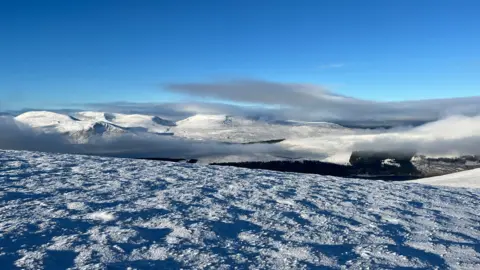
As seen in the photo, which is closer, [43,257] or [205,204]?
[43,257]

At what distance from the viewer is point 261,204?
1011 cm

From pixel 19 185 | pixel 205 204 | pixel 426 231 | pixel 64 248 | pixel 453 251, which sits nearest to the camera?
pixel 64 248

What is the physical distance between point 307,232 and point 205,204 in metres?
2.68

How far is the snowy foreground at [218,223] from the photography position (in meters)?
6.32

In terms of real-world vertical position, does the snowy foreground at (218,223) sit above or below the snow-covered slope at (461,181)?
above

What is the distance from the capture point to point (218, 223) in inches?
322

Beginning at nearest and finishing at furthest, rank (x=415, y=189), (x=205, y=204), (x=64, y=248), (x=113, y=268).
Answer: (x=113, y=268) → (x=64, y=248) → (x=205, y=204) → (x=415, y=189)

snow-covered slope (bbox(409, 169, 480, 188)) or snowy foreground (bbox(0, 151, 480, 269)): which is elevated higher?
snowy foreground (bbox(0, 151, 480, 269))

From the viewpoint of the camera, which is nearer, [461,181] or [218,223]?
[218,223]

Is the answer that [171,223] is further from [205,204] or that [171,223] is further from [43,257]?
[43,257]

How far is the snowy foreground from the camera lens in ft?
20.7

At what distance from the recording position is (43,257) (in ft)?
19.5

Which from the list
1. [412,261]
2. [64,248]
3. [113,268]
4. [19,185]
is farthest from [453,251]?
[19,185]

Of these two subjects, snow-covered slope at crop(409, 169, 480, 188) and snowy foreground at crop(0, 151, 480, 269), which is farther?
snow-covered slope at crop(409, 169, 480, 188)
